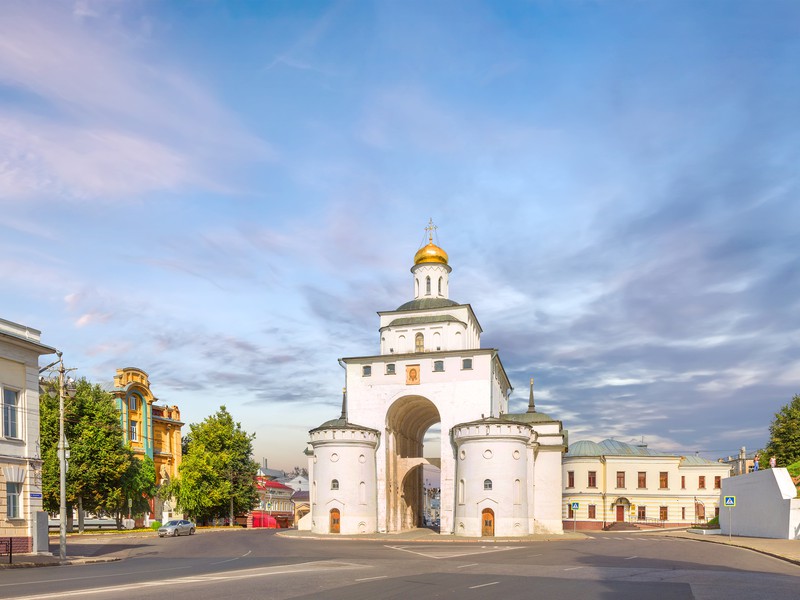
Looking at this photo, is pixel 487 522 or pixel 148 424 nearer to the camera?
pixel 487 522

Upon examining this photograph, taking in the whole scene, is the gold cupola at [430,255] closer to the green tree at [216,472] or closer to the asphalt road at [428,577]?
the green tree at [216,472]

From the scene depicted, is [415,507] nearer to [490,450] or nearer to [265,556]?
[490,450]

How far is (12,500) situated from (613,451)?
64487 mm

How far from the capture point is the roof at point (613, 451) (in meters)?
77.2

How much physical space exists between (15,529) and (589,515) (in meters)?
59.2

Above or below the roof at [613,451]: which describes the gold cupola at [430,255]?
above

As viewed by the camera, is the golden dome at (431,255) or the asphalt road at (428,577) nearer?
the asphalt road at (428,577)

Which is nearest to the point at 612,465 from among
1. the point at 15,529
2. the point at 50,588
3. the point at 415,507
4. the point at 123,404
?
the point at 415,507

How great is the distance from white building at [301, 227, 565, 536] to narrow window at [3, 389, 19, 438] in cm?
2492

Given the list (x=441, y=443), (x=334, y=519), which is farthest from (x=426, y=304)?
(x=334, y=519)

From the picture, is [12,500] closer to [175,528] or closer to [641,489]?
[175,528]

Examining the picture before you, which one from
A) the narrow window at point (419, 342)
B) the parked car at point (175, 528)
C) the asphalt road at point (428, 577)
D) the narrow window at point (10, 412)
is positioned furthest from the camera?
the narrow window at point (419, 342)

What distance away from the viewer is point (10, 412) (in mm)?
27500

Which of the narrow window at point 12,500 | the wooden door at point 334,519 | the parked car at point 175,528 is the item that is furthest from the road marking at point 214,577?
the parked car at point 175,528
